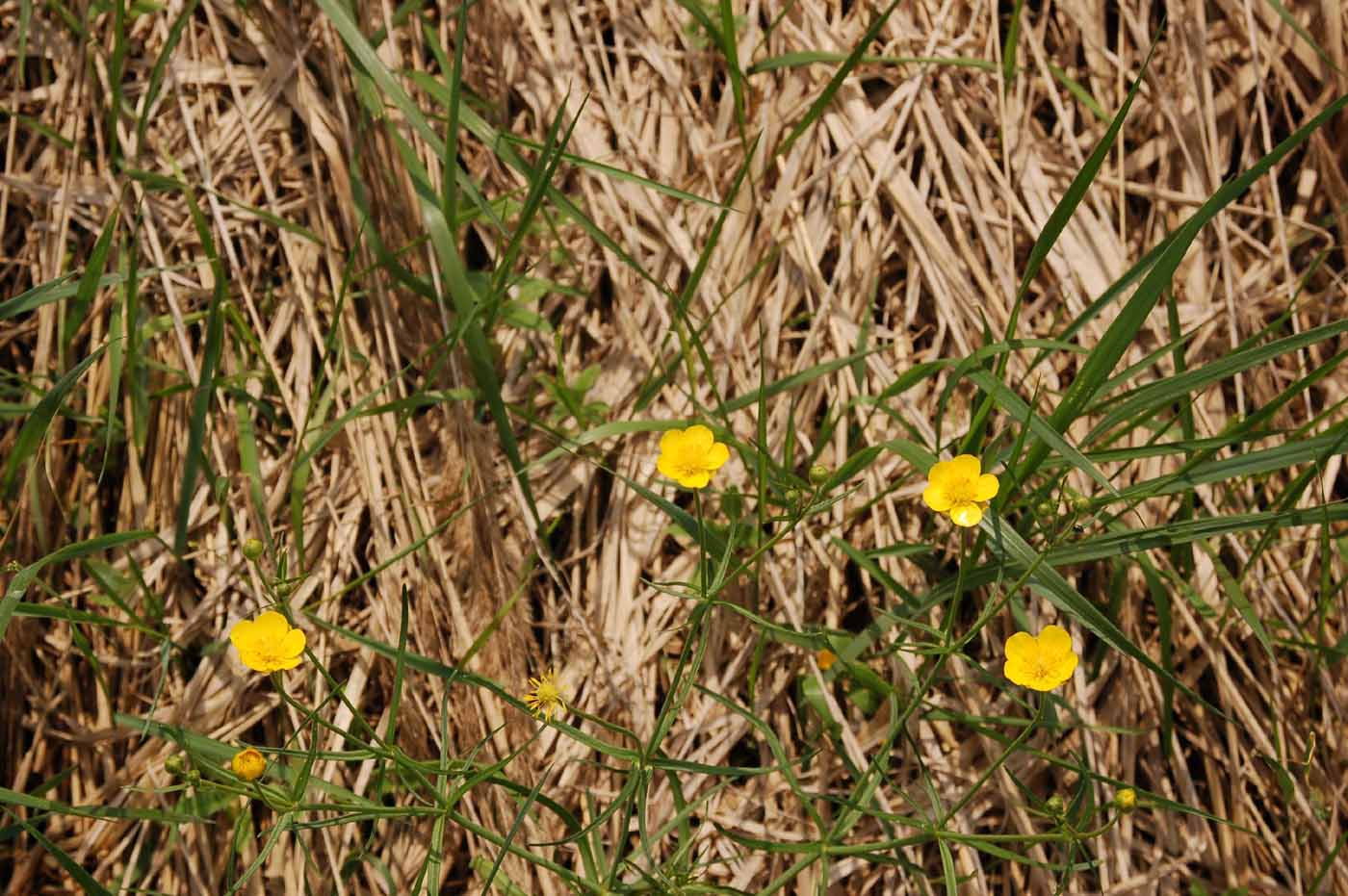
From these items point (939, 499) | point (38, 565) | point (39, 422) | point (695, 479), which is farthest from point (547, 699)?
point (39, 422)

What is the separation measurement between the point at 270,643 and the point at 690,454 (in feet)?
2.05

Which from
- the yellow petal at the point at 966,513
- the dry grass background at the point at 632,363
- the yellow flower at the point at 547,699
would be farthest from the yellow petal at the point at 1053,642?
the yellow flower at the point at 547,699

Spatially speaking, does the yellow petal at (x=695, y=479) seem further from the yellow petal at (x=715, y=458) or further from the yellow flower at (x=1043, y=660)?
the yellow flower at (x=1043, y=660)

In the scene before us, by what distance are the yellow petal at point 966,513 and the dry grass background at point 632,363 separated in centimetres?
25

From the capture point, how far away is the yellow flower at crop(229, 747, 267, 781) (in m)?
1.39

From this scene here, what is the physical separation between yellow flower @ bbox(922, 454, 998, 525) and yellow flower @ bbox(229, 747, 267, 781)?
37.0 inches

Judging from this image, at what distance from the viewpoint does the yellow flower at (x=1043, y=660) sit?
149 cm

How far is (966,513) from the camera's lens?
150 centimetres

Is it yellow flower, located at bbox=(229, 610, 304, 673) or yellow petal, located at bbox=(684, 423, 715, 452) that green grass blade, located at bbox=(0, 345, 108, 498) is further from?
yellow petal, located at bbox=(684, 423, 715, 452)

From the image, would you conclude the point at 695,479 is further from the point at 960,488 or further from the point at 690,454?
the point at 960,488

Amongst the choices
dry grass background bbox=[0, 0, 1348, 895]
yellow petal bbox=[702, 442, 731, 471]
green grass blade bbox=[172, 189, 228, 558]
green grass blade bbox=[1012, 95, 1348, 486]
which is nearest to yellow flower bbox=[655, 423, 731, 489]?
yellow petal bbox=[702, 442, 731, 471]

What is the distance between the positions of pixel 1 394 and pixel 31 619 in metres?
0.41

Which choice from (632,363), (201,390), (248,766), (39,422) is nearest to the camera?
(248,766)

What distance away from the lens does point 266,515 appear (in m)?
1.91
